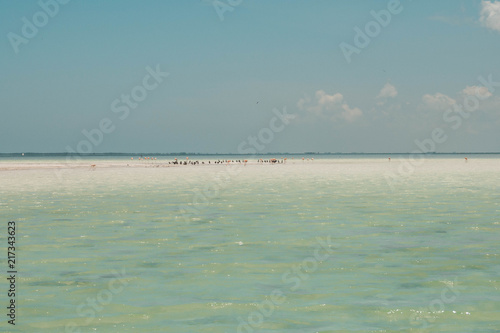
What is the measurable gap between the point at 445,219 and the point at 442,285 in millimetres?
14103

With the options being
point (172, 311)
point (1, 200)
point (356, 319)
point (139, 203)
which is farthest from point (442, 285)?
point (1, 200)

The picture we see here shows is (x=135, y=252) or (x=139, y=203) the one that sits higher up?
(x=139, y=203)

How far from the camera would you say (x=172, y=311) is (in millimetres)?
12398

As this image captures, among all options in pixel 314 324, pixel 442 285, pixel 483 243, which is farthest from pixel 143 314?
pixel 483 243

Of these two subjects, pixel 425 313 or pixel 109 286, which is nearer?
Result: pixel 425 313

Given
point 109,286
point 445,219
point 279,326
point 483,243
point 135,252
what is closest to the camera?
point 279,326

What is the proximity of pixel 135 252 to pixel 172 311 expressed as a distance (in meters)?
7.12

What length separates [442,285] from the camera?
14547mm

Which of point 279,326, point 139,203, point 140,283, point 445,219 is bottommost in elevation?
point 279,326

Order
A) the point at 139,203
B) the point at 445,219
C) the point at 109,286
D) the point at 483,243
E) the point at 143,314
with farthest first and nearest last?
the point at 139,203, the point at 445,219, the point at 483,243, the point at 109,286, the point at 143,314

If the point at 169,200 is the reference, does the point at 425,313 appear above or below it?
below

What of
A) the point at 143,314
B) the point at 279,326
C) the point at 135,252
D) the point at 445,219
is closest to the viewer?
the point at 279,326

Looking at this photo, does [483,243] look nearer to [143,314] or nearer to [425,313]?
[425,313]

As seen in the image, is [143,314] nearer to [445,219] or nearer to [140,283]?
[140,283]
